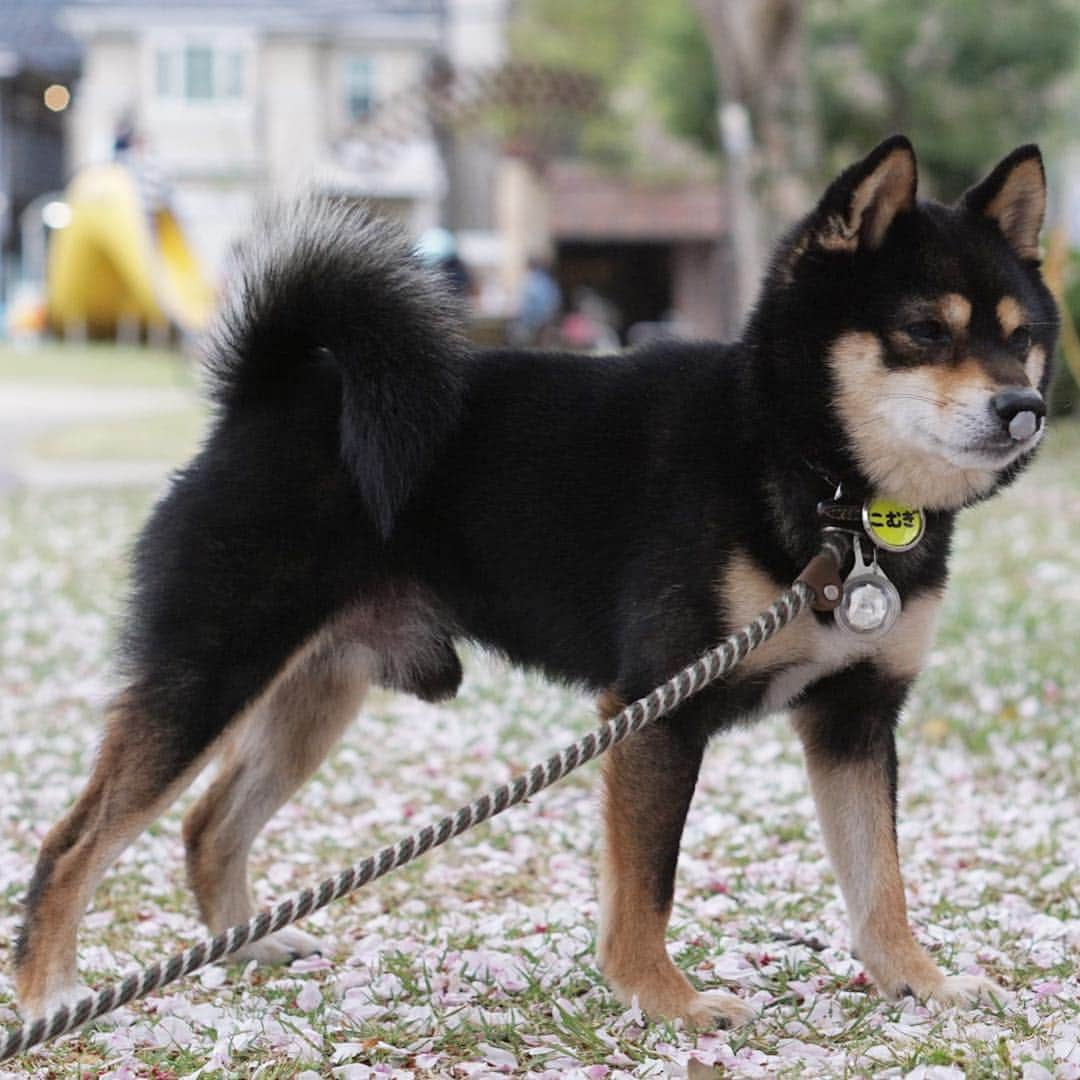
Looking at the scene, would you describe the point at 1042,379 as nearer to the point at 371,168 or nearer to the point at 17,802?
Answer: the point at 17,802

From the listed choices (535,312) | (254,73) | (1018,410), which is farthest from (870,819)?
(254,73)

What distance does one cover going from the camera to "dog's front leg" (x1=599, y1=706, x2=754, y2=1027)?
3.55m

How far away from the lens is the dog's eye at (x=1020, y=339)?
3492 millimetres

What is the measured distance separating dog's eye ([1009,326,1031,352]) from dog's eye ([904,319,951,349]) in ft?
0.54

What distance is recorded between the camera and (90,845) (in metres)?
3.72

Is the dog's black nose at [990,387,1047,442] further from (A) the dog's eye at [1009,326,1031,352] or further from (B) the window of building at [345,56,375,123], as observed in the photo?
(B) the window of building at [345,56,375,123]

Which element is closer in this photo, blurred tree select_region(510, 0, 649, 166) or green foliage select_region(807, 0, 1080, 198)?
green foliage select_region(807, 0, 1080, 198)

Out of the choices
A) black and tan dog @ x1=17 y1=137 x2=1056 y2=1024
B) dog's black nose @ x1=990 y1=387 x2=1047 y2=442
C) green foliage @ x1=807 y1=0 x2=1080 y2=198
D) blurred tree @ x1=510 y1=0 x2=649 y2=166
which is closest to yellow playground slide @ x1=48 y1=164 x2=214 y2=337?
blurred tree @ x1=510 y1=0 x2=649 y2=166

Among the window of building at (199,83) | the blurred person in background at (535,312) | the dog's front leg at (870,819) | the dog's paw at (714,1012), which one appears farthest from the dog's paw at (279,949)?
Answer: the window of building at (199,83)

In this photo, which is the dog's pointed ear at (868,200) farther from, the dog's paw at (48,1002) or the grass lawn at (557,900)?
the dog's paw at (48,1002)

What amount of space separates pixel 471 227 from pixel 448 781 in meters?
35.4

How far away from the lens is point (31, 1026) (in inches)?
124

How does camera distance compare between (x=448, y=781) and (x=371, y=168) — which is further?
(x=371, y=168)

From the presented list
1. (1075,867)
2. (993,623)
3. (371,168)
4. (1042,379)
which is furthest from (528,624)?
(371,168)
